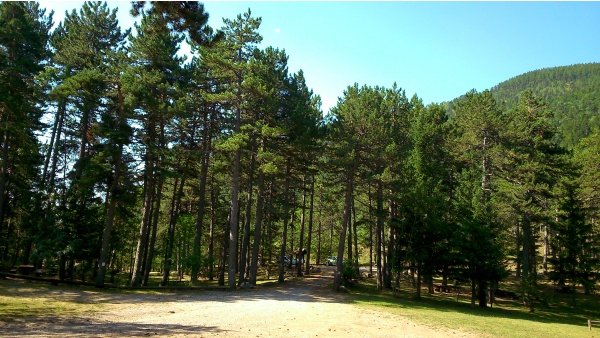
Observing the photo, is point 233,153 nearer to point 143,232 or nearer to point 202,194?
point 202,194

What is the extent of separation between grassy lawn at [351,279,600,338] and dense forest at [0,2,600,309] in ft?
6.61

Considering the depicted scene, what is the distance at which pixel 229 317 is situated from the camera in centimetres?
1455

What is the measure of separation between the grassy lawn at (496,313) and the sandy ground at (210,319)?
6.20 feet

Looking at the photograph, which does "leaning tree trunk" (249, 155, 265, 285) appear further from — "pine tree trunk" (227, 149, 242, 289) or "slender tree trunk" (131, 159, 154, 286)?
"slender tree trunk" (131, 159, 154, 286)

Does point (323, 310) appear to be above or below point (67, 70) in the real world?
below

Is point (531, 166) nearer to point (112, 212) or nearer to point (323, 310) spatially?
point (323, 310)

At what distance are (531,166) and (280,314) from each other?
982 inches

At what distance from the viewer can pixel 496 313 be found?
2409cm

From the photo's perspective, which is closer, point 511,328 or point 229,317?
point 229,317

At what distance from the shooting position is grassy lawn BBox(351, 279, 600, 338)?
1644 cm

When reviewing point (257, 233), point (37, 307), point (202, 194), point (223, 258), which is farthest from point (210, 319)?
point (223, 258)

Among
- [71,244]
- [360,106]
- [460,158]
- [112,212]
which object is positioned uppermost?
[360,106]

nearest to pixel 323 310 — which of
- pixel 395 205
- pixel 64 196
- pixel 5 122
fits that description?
pixel 395 205

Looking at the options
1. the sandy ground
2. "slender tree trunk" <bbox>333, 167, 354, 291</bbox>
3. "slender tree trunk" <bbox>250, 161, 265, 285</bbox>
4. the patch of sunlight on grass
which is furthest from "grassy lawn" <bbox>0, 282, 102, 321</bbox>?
"slender tree trunk" <bbox>333, 167, 354, 291</bbox>
